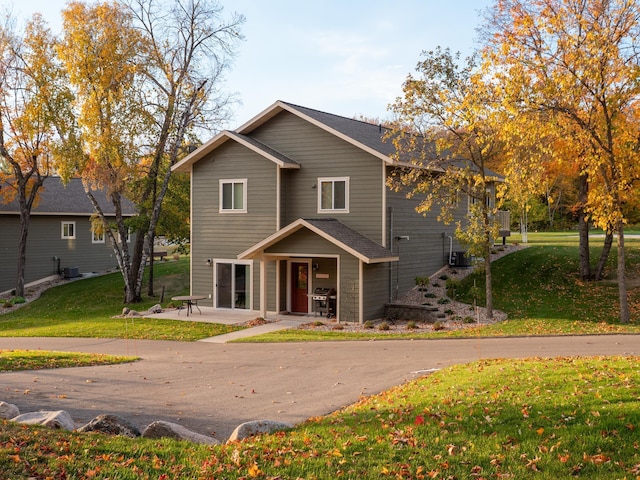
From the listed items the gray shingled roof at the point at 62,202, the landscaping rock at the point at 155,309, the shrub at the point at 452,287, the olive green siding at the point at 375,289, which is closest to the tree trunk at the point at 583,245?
the shrub at the point at 452,287

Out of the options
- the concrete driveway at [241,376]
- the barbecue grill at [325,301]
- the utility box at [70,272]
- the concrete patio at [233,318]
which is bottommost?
the concrete driveway at [241,376]

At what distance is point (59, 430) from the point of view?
8312mm

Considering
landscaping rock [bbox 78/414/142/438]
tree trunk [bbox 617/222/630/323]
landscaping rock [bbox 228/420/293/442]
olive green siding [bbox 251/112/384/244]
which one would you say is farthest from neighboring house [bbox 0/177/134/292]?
landscaping rock [bbox 228/420/293/442]

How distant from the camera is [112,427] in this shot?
858 cm

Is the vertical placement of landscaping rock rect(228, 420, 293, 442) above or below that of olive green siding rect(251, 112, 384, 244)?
below

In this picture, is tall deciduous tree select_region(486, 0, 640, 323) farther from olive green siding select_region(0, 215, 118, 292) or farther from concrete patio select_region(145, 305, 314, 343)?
olive green siding select_region(0, 215, 118, 292)

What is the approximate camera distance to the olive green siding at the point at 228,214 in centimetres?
2642

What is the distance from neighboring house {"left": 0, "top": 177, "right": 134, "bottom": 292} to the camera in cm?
3753

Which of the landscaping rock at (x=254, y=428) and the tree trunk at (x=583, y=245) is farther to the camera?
the tree trunk at (x=583, y=245)

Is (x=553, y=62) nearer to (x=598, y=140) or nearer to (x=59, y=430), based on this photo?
(x=598, y=140)

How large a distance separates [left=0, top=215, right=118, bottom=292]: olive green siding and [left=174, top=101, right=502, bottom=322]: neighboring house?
15.0 metres

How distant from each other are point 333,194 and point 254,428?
1755 centimetres

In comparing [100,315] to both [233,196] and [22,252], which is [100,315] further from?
[22,252]

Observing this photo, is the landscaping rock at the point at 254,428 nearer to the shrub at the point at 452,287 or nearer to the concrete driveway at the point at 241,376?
the concrete driveway at the point at 241,376
